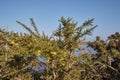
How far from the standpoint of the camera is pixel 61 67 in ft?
17.2

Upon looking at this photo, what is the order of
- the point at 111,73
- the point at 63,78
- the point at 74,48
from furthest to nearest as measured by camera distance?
the point at 111,73, the point at 74,48, the point at 63,78

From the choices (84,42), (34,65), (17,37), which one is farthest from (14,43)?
(84,42)

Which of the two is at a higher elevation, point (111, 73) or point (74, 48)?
point (74, 48)

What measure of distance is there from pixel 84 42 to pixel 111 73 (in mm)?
3347

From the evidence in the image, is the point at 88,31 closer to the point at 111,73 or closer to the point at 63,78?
the point at 63,78

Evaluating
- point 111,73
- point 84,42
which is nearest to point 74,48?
point 84,42

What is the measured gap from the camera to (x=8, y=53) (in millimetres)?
5137

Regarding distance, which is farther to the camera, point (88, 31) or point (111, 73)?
point (111, 73)

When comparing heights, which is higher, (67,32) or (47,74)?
(67,32)

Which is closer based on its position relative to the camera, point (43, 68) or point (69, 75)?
point (69, 75)

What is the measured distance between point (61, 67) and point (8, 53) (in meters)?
1.20

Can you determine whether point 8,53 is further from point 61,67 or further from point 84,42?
point 84,42

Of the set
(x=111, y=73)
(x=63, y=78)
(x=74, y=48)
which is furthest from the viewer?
(x=111, y=73)

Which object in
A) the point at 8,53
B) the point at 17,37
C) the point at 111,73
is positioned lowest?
the point at 111,73
